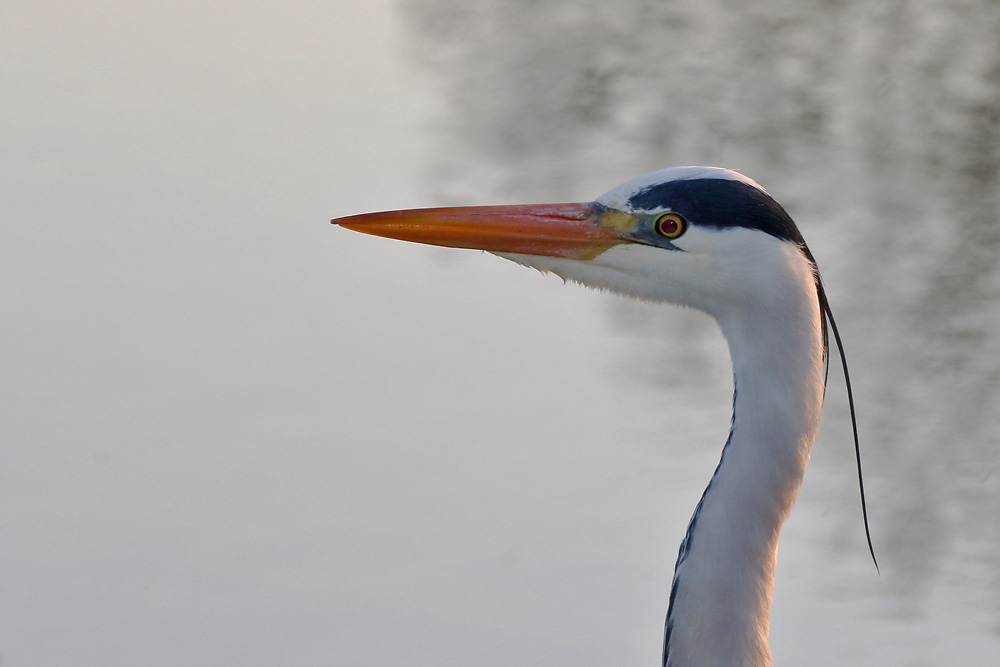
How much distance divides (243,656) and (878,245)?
3217mm

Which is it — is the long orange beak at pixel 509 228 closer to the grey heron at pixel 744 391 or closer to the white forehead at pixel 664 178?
the white forehead at pixel 664 178

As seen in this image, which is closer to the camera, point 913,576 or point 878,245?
point 913,576

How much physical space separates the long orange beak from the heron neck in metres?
0.36

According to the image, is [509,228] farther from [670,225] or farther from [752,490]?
[752,490]

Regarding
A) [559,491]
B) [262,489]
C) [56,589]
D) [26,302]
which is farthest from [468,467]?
[26,302]

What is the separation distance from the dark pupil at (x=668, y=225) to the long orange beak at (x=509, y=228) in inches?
3.1

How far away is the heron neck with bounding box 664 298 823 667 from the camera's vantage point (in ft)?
7.14

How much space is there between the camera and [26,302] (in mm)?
4391

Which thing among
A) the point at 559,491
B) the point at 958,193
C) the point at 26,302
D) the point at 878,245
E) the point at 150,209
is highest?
the point at 958,193

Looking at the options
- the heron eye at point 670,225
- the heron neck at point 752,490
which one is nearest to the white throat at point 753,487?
the heron neck at point 752,490

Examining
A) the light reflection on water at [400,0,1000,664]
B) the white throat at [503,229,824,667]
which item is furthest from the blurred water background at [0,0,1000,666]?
the white throat at [503,229,824,667]

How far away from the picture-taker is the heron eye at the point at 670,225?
2.30m

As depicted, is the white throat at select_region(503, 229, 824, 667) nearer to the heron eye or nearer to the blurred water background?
the heron eye

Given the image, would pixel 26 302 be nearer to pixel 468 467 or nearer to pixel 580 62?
pixel 468 467
